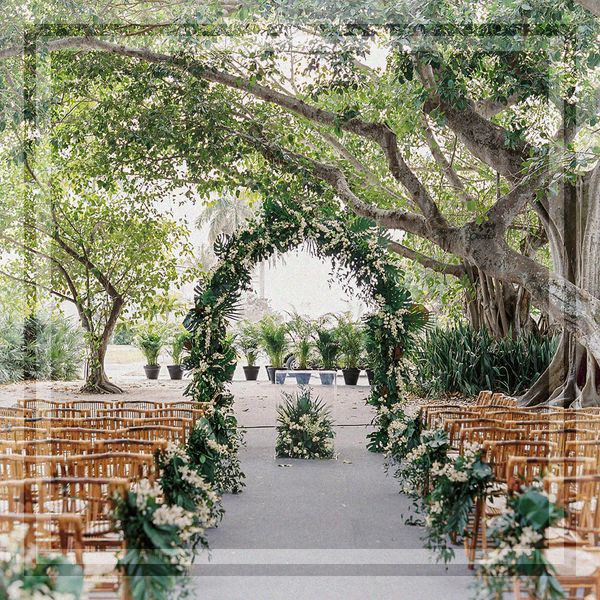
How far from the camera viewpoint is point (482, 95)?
334 inches

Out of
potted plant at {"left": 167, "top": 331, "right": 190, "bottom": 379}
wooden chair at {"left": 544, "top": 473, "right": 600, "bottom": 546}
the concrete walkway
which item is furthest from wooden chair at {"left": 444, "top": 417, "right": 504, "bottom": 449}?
potted plant at {"left": 167, "top": 331, "right": 190, "bottom": 379}

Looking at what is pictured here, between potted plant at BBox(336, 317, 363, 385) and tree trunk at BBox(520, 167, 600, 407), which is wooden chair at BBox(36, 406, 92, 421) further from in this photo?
potted plant at BBox(336, 317, 363, 385)

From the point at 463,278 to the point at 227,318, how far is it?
19.5 feet

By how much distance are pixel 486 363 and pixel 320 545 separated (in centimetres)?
707

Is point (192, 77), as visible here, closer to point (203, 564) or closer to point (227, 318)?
point (227, 318)

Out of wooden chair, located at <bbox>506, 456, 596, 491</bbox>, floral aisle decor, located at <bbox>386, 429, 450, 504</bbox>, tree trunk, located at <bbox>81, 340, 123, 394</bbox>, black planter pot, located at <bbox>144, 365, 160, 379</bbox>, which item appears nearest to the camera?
wooden chair, located at <bbox>506, 456, 596, 491</bbox>

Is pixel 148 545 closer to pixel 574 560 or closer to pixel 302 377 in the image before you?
pixel 574 560

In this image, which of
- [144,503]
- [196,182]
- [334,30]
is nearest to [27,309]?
[196,182]

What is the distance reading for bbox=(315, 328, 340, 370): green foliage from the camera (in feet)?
43.8

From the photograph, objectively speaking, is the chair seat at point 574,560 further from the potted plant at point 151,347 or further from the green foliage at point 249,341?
the potted plant at point 151,347

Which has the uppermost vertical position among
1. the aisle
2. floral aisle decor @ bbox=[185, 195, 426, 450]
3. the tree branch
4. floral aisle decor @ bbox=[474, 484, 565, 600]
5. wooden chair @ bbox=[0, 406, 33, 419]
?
the tree branch

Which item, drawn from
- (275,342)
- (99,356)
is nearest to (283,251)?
(99,356)

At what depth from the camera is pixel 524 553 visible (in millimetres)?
2623

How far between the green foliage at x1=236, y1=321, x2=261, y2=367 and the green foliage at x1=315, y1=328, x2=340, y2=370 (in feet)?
6.44
